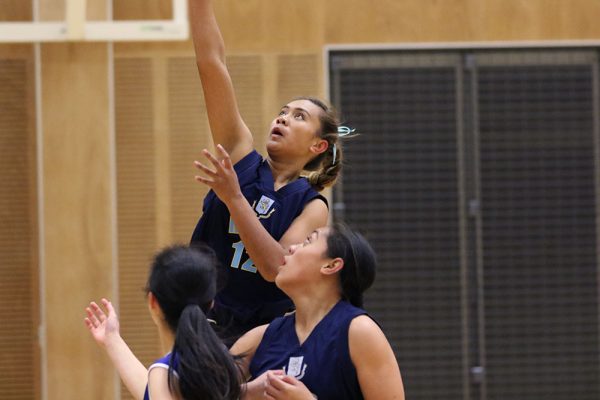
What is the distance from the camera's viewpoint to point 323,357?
250 centimetres

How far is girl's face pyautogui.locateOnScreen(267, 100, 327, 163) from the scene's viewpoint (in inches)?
116

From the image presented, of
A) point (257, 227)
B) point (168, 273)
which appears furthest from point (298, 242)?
point (168, 273)

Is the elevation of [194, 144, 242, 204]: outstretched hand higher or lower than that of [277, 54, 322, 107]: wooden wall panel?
lower

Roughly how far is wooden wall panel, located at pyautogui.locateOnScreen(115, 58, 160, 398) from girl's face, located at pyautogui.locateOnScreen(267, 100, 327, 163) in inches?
104

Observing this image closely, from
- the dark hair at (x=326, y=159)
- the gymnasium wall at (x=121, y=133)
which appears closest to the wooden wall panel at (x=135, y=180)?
the gymnasium wall at (x=121, y=133)

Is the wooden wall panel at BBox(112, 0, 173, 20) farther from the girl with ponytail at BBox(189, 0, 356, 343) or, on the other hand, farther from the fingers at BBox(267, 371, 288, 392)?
the fingers at BBox(267, 371, 288, 392)

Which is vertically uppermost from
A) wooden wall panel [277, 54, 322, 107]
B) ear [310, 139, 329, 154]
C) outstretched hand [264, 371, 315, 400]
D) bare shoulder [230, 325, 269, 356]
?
wooden wall panel [277, 54, 322, 107]

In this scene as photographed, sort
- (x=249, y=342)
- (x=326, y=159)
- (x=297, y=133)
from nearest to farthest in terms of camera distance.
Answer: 1. (x=249, y=342)
2. (x=297, y=133)
3. (x=326, y=159)

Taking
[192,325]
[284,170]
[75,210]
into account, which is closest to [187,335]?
[192,325]

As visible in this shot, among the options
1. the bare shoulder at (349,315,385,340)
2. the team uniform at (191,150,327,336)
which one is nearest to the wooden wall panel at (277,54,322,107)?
the team uniform at (191,150,327,336)

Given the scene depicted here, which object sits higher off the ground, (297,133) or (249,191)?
(297,133)

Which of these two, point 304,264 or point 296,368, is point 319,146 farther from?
point 296,368

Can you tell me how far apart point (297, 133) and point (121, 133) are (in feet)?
9.11

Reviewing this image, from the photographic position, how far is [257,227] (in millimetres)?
2668
